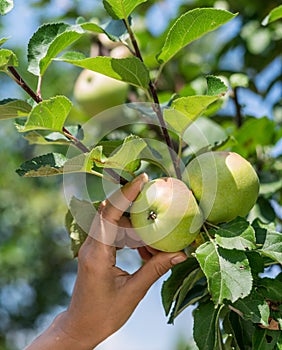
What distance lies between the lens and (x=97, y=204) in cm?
88

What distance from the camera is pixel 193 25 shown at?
817mm

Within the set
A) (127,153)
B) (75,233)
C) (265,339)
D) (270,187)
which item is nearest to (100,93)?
(270,187)

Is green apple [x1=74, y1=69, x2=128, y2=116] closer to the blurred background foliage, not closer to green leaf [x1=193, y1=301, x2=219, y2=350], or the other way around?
the blurred background foliage

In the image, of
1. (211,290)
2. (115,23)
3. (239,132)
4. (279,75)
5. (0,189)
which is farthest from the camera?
(0,189)

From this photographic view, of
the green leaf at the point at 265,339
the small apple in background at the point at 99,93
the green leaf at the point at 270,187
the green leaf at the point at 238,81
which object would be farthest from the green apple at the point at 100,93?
the green leaf at the point at 265,339

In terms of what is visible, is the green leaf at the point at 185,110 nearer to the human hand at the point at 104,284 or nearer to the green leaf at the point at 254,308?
the human hand at the point at 104,284

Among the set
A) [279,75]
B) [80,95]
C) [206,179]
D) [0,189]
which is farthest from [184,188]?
[0,189]

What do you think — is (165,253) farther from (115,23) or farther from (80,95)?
(80,95)

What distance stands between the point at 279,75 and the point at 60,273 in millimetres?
4681

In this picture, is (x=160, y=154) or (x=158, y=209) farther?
(x=160, y=154)

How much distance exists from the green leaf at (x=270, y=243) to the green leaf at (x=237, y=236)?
2 cm

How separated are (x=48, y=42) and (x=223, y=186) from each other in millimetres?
308

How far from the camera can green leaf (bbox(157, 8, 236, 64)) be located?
2.62 feet

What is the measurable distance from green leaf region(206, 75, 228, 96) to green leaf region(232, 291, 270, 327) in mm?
244
